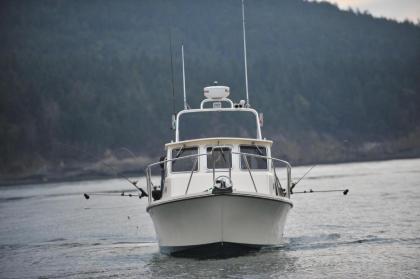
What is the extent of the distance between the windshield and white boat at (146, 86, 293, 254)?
270ft

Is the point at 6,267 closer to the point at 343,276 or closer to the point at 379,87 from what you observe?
the point at 343,276

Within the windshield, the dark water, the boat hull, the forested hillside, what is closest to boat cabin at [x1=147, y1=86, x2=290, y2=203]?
the boat hull

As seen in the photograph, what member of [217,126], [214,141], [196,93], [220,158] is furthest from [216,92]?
[196,93]

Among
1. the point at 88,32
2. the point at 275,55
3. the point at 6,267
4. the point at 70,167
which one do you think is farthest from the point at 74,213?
the point at 88,32

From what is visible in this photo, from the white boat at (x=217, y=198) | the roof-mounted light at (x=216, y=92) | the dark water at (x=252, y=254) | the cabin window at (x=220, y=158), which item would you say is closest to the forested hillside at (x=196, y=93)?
the dark water at (x=252, y=254)

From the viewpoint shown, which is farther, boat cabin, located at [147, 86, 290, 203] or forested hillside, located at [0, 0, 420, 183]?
forested hillside, located at [0, 0, 420, 183]

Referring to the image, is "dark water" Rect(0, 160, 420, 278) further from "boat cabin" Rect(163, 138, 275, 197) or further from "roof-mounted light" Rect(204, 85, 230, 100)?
"roof-mounted light" Rect(204, 85, 230, 100)

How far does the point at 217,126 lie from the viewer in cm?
11044

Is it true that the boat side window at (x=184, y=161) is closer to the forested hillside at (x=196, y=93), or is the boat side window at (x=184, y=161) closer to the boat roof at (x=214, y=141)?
the boat roof at (x=214, y=141)

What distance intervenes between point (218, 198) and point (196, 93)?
364 ft

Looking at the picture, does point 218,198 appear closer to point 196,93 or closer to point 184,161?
point 184,161

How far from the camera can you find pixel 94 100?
121875mm

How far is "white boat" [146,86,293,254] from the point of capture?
1584 centimetres

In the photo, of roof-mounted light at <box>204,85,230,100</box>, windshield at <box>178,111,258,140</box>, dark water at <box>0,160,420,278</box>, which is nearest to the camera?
dark water at <box>0,160,420,278</box>
